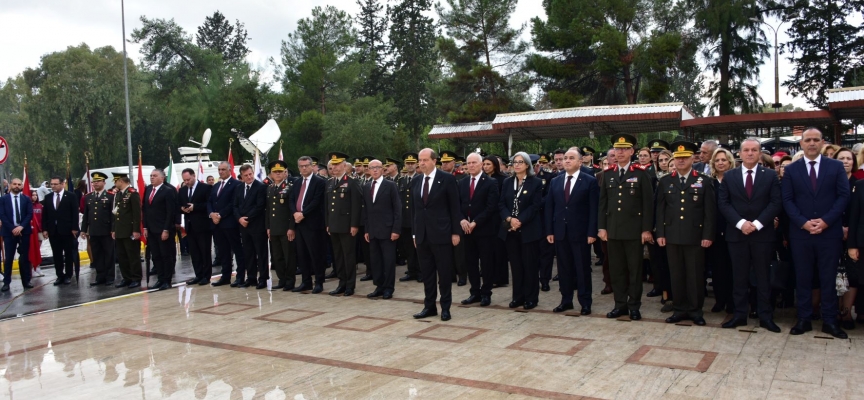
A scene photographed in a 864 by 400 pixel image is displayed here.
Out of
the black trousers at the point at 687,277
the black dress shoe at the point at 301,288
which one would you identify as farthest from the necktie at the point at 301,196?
the black trousers at the point at 687,277

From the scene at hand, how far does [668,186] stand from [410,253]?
14.7ft

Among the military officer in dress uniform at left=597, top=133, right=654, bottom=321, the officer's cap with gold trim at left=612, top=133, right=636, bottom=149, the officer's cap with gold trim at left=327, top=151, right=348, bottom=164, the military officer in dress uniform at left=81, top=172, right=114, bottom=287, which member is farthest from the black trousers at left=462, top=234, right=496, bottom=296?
the military officer in dress uniform at left=81, top=172, right=114, bottom=287

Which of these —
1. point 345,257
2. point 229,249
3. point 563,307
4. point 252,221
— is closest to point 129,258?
point 229,249

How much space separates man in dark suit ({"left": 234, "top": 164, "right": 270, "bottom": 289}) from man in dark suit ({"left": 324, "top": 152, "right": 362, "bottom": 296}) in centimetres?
129

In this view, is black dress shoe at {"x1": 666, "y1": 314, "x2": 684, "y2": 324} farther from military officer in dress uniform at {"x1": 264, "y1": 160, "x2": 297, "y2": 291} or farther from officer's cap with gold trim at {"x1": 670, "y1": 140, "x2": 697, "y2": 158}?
military officer in dress uniform at {"x1": 264, "y1": 160, "x2": 297, "y2": 291}

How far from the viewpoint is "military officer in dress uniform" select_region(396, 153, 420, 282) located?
381 inches

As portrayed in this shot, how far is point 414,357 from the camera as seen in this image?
5.32 m

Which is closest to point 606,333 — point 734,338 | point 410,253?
point 734,338

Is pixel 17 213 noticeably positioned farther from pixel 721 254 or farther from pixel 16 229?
pixel 721 254

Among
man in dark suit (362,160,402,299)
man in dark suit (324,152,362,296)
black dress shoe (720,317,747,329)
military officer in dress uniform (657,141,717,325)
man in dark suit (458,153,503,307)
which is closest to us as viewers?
black dress shoe (720,317,747,329)

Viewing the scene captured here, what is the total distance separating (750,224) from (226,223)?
717 cm

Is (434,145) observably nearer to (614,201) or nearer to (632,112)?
(632,112)

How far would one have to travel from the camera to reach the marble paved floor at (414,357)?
14.6ft

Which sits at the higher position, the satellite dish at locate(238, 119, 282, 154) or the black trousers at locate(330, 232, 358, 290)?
the satellite dish at locate(238, 119, 282, 154)
